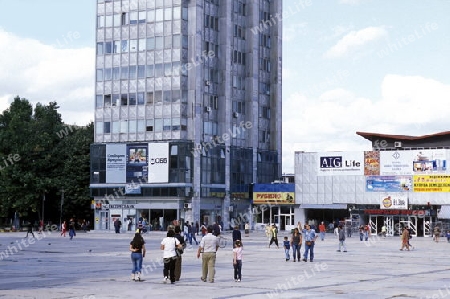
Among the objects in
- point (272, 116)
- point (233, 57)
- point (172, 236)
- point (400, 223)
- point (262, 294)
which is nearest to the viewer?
point (262, 294)

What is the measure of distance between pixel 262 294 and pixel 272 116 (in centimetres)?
8436

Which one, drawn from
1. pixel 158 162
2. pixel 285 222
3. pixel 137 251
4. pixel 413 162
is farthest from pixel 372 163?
pixel 137 251

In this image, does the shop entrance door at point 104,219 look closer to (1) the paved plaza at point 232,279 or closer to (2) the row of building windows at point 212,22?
(2) the row of building windows at point 212,22

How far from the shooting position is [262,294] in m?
22.6

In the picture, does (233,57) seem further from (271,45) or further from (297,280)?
(297,280)

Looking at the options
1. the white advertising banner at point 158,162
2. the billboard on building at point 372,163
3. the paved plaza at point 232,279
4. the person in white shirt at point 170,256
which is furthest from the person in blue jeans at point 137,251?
the white advertising banner at point 158,162

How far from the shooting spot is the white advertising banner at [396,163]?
284 feet

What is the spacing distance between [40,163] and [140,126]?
1271 cm

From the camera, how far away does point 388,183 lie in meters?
87.7

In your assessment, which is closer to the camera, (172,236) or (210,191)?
(172,236)

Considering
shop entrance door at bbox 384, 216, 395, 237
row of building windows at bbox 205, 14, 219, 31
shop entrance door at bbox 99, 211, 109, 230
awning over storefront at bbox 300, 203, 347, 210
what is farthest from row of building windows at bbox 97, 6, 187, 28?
shop entrance door at bbox 384, 216, 395, 237

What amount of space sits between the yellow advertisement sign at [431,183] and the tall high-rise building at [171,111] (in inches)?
919

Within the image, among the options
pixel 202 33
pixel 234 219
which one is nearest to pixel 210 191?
pixel 234 219

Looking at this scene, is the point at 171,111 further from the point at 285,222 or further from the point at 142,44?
the point at 285,222
